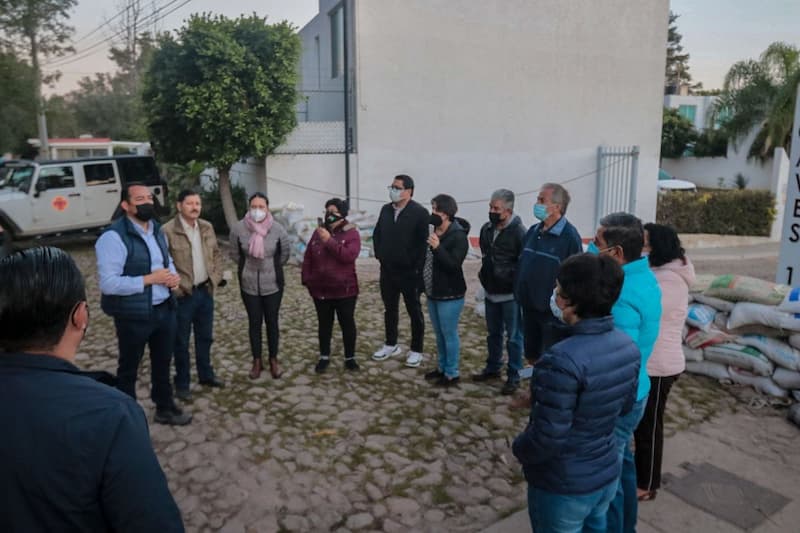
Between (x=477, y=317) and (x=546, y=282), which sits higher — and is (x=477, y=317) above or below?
below

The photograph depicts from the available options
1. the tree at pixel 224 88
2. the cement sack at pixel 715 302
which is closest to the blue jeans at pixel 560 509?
the cement sack at pixel 715 302

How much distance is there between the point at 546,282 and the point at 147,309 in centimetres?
287

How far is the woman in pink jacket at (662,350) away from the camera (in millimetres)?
3566

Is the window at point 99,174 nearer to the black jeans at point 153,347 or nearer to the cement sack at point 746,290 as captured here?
the black jeans at point 153,347

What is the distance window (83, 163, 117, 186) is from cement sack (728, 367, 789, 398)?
13.1 m

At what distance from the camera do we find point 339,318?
590 cm

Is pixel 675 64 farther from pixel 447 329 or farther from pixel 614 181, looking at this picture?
pixel 447 329

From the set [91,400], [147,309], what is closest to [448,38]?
[147,309]

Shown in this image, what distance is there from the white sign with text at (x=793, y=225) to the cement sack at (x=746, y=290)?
0.45 meters

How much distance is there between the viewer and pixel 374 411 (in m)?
5.07

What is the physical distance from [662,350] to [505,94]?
39.2 feet

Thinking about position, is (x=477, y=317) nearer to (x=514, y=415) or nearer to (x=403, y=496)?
(x=514, y=415)

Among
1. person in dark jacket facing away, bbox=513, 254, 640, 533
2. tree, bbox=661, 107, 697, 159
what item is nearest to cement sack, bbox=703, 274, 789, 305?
person in dark jacket facing away, bbox=513, 254, 640, 533

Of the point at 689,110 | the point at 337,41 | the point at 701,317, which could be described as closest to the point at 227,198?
the point at 337,41
